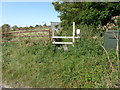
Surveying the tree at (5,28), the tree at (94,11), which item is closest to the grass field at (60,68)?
the tree at (94,11)

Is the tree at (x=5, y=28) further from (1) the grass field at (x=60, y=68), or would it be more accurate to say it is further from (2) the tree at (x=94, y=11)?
(2) the tree at (x=94, y=11)

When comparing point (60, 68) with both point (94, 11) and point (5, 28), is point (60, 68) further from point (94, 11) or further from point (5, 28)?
point (5, 28)

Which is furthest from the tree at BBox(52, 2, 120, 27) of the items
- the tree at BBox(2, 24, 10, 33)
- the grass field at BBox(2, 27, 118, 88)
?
the tree at BBox(2, 24, 10, 33)

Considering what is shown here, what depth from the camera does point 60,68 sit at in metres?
3.46

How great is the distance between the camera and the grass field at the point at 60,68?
2.91 m

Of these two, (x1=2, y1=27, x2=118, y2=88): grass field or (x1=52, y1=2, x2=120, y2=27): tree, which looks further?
(x1=52, y1=2, x2=120, y2=27): tree

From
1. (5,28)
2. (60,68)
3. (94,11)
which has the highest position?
(94,11)

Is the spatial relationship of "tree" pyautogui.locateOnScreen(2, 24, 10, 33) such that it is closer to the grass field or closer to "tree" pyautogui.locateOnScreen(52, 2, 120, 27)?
the grass field

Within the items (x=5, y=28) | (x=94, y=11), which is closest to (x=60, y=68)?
(x=94, y=11)

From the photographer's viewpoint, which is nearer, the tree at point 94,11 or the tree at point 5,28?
the tree at point 94,11

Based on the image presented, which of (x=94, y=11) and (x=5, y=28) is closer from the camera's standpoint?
(x=94, y=11)

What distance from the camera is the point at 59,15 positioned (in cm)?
1011

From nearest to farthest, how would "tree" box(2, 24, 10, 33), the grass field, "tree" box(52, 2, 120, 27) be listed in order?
the grass field
"tree" box(52, 2, 120, 27)
"tree" box(2, 24, 10, 33)

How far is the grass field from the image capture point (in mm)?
2905
